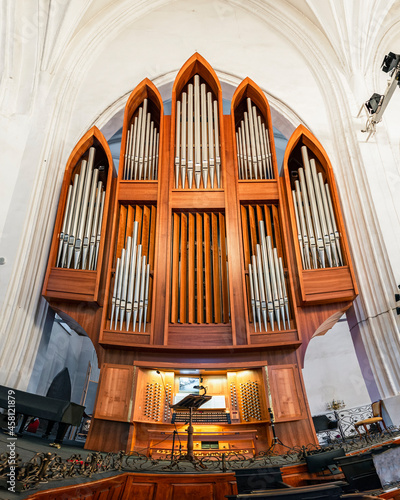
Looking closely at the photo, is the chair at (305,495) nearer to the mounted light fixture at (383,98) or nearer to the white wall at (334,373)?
the mounted light fixture at (383,98)

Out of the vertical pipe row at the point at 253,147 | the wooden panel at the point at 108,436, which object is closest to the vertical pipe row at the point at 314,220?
the vertical pipe row at the point at 253,147

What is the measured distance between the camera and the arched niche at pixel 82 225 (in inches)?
256

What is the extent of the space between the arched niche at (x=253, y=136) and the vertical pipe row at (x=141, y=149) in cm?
173

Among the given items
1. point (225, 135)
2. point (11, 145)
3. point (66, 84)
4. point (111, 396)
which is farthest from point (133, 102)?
point (111, 396)

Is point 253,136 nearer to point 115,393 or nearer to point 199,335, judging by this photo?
point 199,335

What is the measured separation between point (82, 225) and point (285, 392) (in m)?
4.54

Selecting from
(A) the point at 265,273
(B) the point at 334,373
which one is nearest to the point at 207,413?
(A) the point at 265,273

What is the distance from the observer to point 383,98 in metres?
7.30

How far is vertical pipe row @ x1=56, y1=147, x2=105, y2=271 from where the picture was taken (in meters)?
6.92

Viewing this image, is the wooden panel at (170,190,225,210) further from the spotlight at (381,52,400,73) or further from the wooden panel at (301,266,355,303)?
the spotlight at (381,52,400,73)

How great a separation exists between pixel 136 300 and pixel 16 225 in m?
2.47

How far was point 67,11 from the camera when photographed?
8664 millimetres

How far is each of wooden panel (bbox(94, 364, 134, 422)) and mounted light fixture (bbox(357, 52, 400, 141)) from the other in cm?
662

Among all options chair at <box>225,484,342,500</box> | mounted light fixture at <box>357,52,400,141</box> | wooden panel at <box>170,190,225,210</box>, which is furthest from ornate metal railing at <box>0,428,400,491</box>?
mounted light fixture at <box>357,52,400,141</box>
